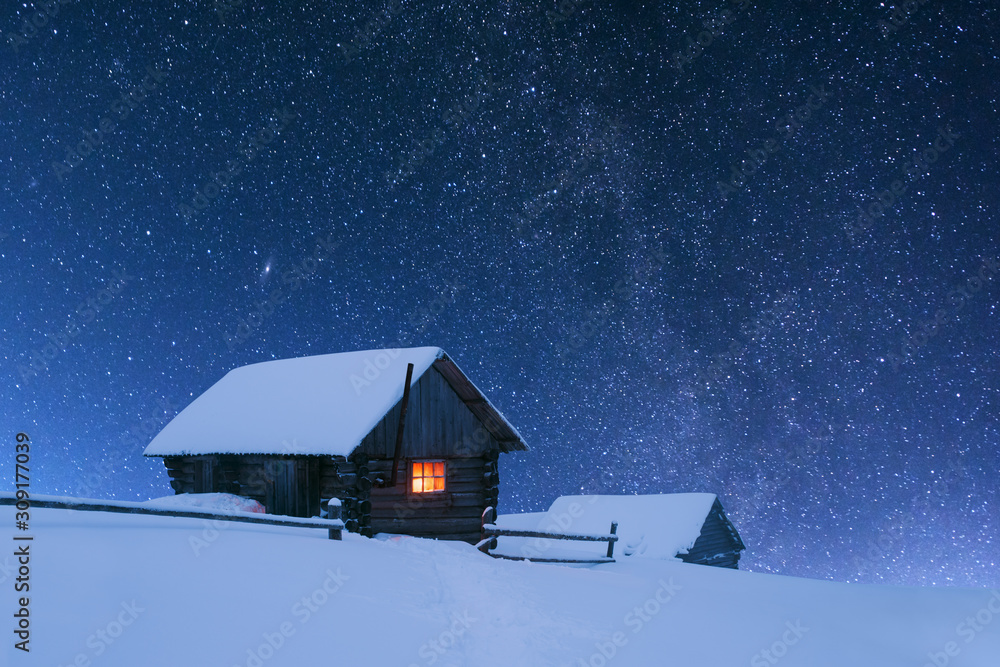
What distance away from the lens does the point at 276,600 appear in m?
5.57

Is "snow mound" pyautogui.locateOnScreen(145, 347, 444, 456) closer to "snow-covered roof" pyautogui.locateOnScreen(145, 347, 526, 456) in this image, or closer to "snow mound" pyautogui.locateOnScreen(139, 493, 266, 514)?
"snow-covered roof" pyautogui.locateOnScreen(145, 347, 526, 456)

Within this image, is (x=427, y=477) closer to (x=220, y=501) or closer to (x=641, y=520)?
(x=220, y=501)

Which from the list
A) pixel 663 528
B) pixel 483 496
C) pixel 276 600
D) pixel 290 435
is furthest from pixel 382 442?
pixel 663 528

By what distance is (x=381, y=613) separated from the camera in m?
5.89

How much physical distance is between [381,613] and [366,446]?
975 centimetres

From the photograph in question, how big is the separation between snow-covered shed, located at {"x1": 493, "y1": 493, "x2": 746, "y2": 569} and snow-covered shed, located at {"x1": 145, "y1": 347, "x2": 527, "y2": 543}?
10888mm

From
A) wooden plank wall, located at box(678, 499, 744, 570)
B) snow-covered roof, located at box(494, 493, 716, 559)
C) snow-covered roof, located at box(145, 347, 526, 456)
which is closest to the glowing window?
snow-covered roof, located at box(145, 347, 526, 456)

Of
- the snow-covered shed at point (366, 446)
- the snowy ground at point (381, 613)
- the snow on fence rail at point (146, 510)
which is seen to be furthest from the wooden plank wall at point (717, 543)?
the snow on fence rail at point (146, 510)

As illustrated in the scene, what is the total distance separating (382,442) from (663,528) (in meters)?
18.3

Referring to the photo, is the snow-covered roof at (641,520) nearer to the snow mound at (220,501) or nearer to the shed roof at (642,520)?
the shed roof at (642,520)

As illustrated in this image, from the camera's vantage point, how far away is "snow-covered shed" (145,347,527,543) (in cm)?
1527

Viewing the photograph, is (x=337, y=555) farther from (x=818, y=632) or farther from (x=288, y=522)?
(x=818, y=632)

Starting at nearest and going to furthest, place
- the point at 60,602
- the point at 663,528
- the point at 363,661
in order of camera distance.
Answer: the point at 60,602 < the point at 363,661 < the point at 663,528

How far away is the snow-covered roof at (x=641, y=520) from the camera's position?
28188mm
